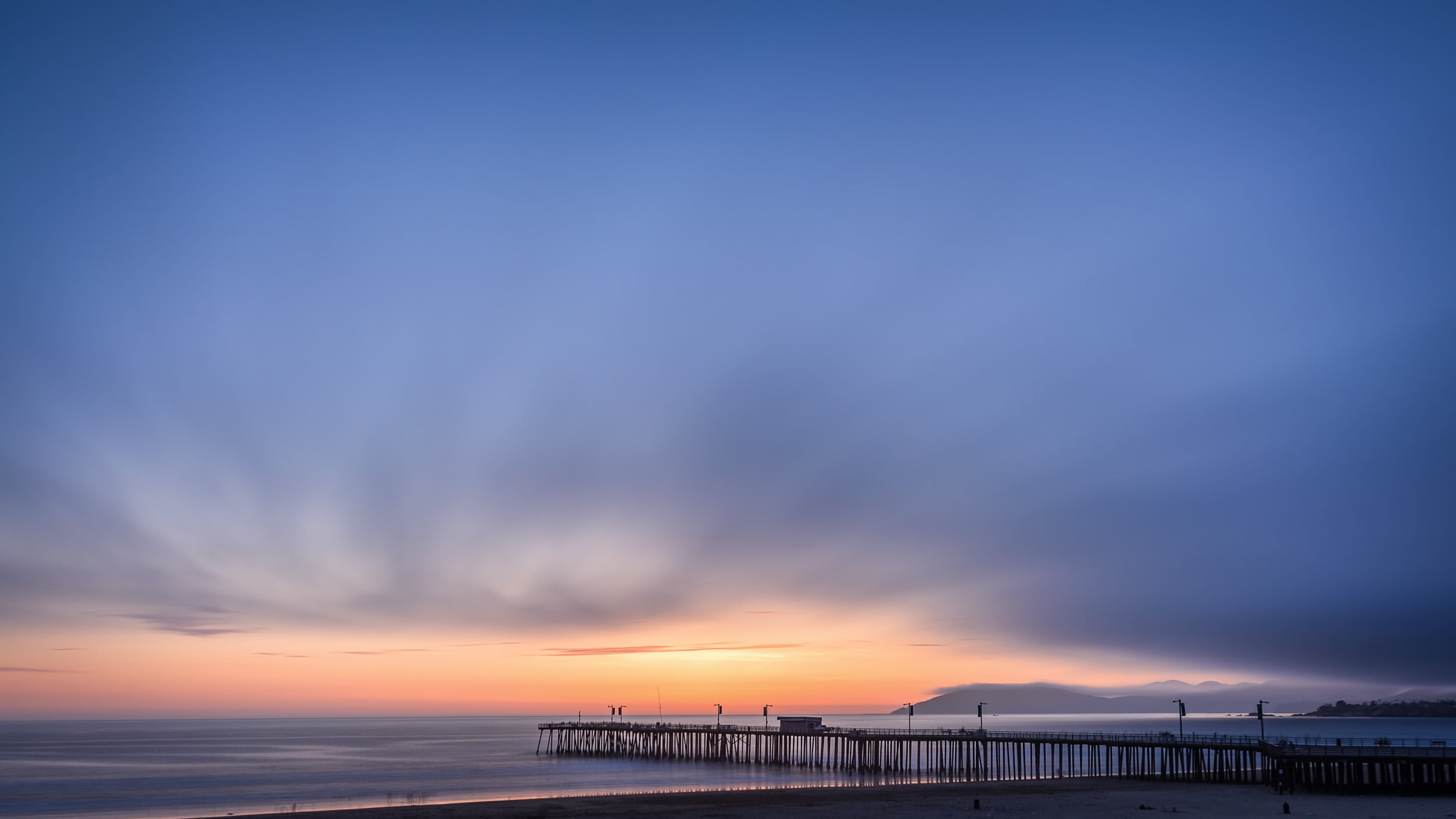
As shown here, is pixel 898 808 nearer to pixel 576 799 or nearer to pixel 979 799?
pixel 979 799

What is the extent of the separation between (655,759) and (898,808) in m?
57.4

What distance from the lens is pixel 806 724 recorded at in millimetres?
88062

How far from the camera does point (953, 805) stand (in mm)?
44188

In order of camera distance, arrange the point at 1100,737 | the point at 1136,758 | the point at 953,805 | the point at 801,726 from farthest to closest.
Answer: the point at 1136,758, the point at 801,726, the point at 1100,737, the point at 953,805

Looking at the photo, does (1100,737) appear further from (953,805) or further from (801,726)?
(953,805)

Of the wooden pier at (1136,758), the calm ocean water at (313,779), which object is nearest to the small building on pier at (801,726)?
the wooden pier at (1136,758)

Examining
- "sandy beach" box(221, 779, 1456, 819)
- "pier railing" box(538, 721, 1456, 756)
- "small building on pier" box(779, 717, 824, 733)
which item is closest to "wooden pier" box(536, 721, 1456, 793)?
"pier railing" box(538, 721, 1456, 756)

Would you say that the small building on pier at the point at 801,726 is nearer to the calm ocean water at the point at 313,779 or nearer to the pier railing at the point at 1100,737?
the pier railing at the point at 1100,737

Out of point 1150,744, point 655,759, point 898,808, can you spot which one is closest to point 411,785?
point 655,759

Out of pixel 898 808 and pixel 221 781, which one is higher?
pixel 898 808

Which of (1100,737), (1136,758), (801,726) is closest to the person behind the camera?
(1100,737)

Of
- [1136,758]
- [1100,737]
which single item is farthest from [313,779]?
[1136,758]

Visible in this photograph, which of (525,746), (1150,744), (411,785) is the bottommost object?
(525,746)

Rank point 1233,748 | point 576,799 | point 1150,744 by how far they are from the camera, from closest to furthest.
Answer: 1. point 576,799
2. point 1233,748
3. point 1150,744
